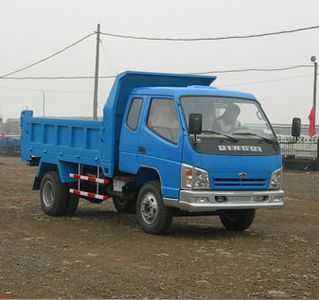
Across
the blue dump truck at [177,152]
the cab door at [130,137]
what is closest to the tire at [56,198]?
the blue dump truck at [177,152]

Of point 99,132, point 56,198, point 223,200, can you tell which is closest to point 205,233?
point 223,200

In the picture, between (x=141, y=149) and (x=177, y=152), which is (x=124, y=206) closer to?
(x=141, y=149)

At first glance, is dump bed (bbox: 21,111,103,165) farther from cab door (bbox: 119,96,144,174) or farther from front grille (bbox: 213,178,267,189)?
front grille (bbox: 213,178,267,189)

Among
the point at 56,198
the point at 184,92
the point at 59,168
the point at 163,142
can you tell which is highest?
the point at 184,92

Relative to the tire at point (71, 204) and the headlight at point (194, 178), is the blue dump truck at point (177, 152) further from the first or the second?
the tire at point (71, 204)

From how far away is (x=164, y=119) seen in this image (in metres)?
10.1

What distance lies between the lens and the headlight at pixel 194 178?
31.1 feet

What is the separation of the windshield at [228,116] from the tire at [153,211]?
1287 mm

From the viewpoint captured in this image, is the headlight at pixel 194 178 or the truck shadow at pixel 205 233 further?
the truck shadow at pixel 205 233

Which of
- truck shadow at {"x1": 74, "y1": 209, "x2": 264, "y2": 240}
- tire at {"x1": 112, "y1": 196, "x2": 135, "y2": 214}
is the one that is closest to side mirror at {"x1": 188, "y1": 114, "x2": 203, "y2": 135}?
truck shadow at {"x1": 74, "y1": 209, "x2": 264, "y2": 240}

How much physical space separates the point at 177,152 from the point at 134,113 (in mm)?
1424

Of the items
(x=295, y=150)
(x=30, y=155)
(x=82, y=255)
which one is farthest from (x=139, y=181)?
(x=295, y=150)

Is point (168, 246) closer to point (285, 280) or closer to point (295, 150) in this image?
point (285, 280)

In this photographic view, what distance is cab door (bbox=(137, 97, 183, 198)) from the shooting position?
9680mm
